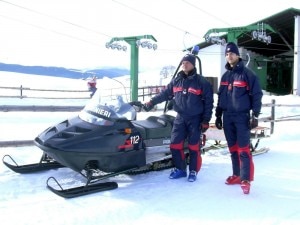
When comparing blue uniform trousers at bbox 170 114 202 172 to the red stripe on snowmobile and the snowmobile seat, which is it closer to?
the snowmobile seat

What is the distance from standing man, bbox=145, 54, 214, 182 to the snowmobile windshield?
563 millimetres

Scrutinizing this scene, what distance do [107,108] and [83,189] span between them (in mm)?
900

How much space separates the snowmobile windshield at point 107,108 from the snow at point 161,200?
2.38ft

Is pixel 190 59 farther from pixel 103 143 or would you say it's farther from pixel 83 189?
pixel 83 189

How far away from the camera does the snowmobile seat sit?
435 cm

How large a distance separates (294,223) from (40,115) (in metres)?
9.25

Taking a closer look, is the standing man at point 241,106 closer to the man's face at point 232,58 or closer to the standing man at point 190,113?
the man's face at point 232,58

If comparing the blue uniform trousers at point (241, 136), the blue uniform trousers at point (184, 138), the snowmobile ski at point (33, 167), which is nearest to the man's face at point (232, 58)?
the blue uniform trousers at point (241, 136)

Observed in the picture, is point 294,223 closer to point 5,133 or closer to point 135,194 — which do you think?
point 135,194

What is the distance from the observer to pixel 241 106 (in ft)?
13.2

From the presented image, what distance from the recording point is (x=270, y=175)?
4766 millimetres

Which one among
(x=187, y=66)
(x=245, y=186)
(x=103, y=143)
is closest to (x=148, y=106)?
(x=187, y=66)

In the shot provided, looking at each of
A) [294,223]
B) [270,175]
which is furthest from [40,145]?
[270,175]

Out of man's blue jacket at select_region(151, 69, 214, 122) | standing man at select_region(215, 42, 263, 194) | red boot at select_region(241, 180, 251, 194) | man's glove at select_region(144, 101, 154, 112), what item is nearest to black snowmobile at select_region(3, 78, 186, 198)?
man's glove at select_region(144, 101, 154, 112)
